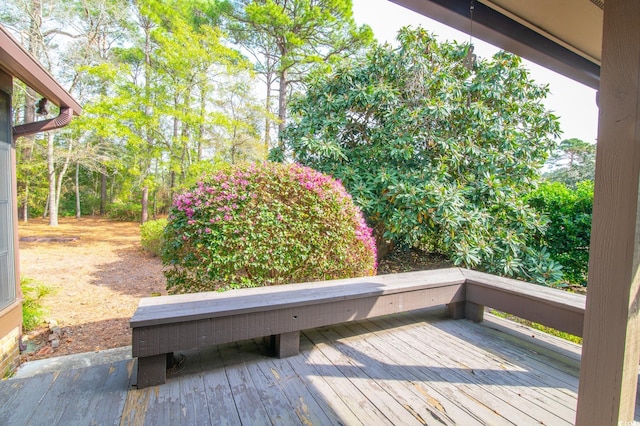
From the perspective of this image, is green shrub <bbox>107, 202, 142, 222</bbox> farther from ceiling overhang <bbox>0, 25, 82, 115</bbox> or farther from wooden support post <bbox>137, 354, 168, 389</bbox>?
wooden support post <bbox>137, 354, 168, 389</bbox>

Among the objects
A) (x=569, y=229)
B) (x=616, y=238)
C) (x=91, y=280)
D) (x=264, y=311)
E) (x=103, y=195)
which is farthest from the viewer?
(x=103, y=195)

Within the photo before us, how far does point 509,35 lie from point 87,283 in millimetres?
6589

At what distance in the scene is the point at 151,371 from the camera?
1.63 metres

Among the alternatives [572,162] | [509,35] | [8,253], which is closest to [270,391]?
[509,35]

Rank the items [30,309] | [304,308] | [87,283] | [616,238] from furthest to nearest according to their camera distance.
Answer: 1. [87,283]
2. [30,309]
3. [304,308]
4. [616,238]

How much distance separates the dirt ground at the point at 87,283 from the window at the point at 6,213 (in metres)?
0.73

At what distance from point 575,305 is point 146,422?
245 cm

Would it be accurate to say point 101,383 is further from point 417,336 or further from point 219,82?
point 219,82

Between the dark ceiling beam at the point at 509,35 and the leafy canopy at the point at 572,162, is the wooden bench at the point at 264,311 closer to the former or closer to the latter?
the dark ceiling beam at the point at 509,35

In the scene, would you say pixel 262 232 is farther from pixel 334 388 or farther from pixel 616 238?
pixel 616 238

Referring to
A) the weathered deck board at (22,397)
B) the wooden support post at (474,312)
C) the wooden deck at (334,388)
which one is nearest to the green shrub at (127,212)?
the weathered deck board at (22,397)

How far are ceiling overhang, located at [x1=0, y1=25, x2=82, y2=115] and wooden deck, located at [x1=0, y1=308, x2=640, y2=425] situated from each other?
90.9 inches

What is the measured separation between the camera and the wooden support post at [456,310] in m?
2.69

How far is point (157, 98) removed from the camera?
25.1ft
